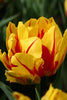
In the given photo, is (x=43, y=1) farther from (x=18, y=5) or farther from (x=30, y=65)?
(x=30, y=65)

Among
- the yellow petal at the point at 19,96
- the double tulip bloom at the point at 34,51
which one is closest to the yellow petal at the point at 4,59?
the double tulip bloom at the point at 34,51

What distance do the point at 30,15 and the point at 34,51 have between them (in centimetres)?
40

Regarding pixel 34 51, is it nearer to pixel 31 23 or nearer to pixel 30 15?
pixel 31 23

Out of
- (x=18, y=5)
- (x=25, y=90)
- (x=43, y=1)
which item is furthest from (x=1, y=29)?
(x=18, y=5)

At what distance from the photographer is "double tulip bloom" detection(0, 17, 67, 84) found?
1.61ft

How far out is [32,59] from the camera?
489 millimetres

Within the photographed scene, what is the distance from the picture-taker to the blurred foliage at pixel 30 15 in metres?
0.63

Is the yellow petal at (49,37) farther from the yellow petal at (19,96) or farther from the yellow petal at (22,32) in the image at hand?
the yellow petal at (19,96)

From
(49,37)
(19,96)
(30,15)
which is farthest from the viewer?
(30,15)

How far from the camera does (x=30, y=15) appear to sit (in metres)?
0.87

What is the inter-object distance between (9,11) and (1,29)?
0.77 metres

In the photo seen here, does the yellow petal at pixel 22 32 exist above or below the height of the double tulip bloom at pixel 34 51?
above

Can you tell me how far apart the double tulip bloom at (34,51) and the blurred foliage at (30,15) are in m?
0.07

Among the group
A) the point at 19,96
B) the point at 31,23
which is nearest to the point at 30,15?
the point at 31,23
